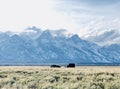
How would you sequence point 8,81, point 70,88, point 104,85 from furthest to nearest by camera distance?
1. point 8,81
2. point 104,85
3. point 70,88

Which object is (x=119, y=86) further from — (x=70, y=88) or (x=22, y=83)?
(x=22, y=83)

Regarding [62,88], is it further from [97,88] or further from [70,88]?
[97,88]

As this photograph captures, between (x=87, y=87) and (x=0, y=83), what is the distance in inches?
329

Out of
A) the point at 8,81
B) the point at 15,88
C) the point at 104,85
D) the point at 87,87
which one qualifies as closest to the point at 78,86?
the point at 87,87

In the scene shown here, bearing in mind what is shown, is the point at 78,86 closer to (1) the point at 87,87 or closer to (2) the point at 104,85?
(1) the point at 87,87

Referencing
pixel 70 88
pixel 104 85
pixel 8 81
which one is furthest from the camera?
pixel 8 81

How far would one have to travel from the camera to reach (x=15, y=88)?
1131 inches

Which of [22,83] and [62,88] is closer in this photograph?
[62,88]

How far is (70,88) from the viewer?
91.4 feet

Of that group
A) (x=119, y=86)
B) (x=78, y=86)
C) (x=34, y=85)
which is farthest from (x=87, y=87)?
(x=34, y=85)

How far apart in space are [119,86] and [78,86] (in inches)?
138

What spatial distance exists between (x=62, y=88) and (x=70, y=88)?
644 mm

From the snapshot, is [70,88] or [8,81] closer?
[70,88]

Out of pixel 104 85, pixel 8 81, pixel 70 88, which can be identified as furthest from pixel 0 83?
pixel 104 85
